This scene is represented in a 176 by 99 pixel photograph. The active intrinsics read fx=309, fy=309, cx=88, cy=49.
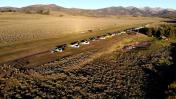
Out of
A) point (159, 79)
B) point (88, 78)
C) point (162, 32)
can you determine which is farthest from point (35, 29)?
point (159, 79)

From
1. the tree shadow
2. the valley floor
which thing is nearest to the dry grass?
the valley floor

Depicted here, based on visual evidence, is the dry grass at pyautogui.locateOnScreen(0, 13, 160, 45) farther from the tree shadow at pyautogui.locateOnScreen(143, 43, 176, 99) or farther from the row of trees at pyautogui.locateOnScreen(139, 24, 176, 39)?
the tree shadow at pyautogui.locateOnScreen(143, 43, 176, 99)

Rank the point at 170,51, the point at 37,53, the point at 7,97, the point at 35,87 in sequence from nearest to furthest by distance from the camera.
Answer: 1. the point at 7,97
2. the point at 35,87
3. the point at 37,53
4. the point at 170,51

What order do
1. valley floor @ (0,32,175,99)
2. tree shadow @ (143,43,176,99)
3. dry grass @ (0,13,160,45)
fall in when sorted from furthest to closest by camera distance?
dry grass @ (0,13,160,45) < tree shadow @ (143,43,176,99) < valley floor @ (0,32,175,99)

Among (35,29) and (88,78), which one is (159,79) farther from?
(35,29)

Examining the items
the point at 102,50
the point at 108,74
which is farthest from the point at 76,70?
the point at 102,50

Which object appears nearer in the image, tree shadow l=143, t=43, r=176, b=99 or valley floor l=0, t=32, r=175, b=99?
valley floor l=0, t=32, r=175, b=99

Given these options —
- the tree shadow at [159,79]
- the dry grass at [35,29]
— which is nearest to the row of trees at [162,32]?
the dry grass at [35,29]

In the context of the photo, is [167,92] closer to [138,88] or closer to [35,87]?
[138,88]
